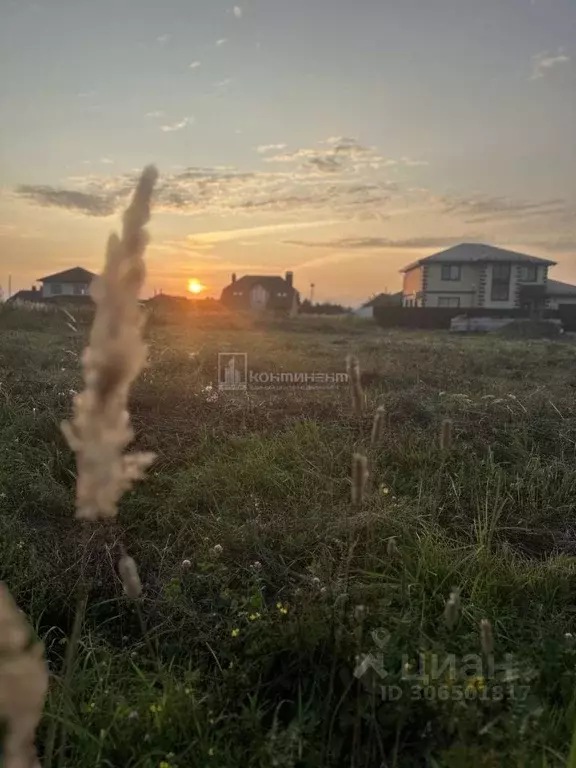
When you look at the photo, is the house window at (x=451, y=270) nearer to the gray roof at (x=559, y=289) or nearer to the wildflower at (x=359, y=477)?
the gray roof at (x=559, y=289)

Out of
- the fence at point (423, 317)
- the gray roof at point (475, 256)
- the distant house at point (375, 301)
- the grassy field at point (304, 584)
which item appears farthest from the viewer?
the distant house at point (375, 301)

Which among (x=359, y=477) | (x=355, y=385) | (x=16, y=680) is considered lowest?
(x=16, y=680)

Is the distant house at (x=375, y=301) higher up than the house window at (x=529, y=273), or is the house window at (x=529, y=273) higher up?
the house window at (x=529, y=273)

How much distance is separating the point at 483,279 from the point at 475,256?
67.0 inches

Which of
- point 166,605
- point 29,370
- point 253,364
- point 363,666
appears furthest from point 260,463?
point 253,364

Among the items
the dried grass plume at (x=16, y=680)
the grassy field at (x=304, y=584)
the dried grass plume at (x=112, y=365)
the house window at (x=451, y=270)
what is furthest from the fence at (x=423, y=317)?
the dried grass plume at (x=16, y=680)

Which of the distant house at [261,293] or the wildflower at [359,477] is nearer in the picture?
the wildflower at [359,477]

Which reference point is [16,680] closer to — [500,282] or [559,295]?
[500,282]

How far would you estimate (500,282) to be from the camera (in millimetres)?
36031

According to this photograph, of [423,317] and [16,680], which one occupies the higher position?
[423,317]

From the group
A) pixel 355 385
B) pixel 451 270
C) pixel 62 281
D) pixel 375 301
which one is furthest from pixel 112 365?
pixel 62 281

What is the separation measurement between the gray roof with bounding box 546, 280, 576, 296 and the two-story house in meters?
Answer: 0.69

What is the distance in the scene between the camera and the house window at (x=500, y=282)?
35.8 m

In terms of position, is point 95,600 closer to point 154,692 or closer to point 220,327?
point 154,692
